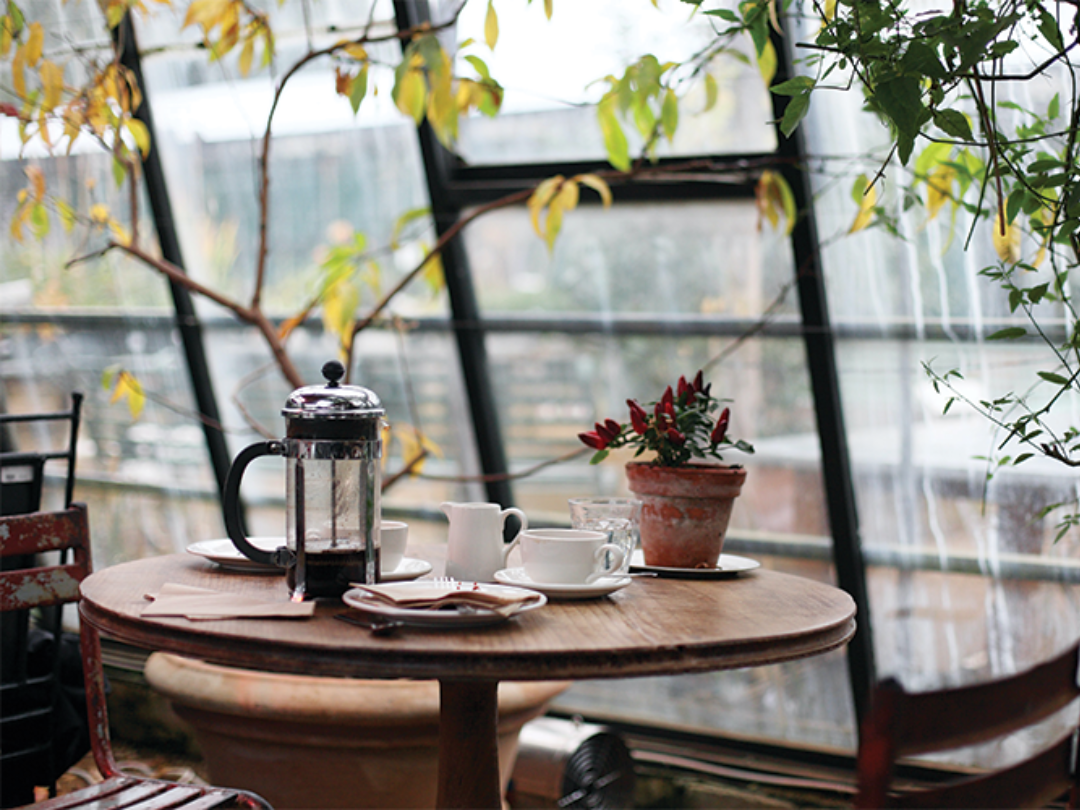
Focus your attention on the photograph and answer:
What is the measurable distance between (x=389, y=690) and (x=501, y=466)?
956mm

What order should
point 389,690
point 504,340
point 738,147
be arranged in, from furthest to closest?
1. point 504,340
2. point 738,147
3. point 389,690

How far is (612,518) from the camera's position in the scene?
1.47 metres

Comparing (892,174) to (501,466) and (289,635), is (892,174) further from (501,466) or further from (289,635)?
(289,635)

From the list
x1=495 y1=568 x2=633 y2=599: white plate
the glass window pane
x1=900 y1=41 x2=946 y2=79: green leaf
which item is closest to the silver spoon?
x1=495 y1=568 x2=633 y2=599: white plate

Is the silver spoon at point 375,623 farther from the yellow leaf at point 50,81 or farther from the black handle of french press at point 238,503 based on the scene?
the yellow leaf at point 50,81

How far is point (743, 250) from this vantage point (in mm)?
2666

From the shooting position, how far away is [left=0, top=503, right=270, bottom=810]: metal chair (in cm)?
150

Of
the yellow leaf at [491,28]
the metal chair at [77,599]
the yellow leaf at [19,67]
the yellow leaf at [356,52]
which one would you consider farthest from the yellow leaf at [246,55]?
the metal chair at [77,599]

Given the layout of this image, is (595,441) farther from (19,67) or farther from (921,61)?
(19,67)

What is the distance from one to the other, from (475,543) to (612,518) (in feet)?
0.64

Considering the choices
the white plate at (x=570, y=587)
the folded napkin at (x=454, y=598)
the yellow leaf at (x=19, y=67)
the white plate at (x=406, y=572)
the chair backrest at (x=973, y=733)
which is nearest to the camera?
the chair backrest at (x=973, y=733)

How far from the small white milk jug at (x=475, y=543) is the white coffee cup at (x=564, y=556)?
0.08 m

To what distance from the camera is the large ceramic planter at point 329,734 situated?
2188 mm

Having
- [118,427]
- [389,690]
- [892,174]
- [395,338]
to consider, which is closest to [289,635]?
[389,690]
